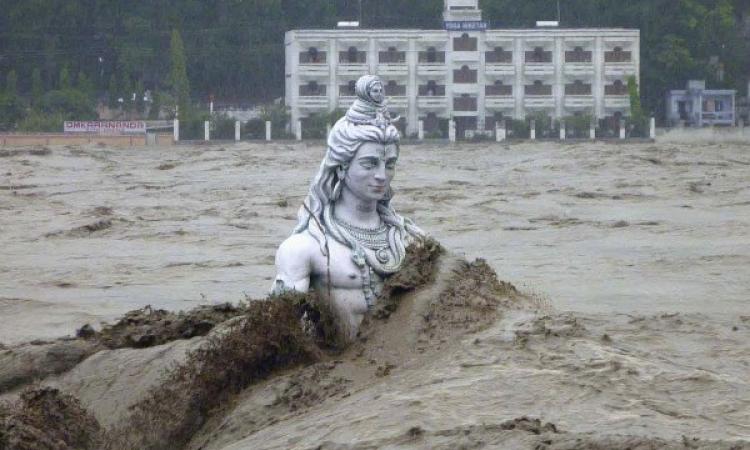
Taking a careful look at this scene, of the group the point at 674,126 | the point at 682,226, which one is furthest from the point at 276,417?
the point at 674,126

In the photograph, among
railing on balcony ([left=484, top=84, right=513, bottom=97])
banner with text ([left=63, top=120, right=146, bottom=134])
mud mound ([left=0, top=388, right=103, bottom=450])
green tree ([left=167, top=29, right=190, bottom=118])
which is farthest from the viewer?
railing on balcony ([left=484, top=84, right=513, bottom=97])

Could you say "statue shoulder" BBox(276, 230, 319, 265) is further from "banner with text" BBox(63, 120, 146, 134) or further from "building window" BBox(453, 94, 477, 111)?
"building window" BBox(453, 94, 477, 111)

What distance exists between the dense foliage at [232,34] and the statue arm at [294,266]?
5530 cm

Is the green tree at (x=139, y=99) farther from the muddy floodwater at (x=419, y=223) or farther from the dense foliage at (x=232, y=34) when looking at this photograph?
the muddy floodwater at (x=419, y=223)

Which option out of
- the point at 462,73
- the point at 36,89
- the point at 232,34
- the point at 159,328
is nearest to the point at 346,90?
the point at 462,73

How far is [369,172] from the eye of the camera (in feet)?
25.0

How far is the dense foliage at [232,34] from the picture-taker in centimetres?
6359

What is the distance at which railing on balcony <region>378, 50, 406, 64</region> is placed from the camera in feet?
188

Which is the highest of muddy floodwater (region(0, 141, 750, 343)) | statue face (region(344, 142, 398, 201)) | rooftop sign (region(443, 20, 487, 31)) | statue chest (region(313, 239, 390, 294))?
rooftop sign (region(443, 20, 487, 31))

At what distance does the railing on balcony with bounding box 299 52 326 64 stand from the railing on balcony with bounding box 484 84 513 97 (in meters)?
5.71

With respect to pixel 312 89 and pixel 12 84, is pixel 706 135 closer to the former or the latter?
pixel 312 89

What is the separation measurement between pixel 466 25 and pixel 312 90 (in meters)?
5.53

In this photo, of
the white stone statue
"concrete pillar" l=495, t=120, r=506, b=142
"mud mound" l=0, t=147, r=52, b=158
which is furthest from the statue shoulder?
"concrete pillar" l=495, t=120, r=506, b=142

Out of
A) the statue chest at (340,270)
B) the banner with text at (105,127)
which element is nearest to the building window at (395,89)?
the banner with text at (105,127)
